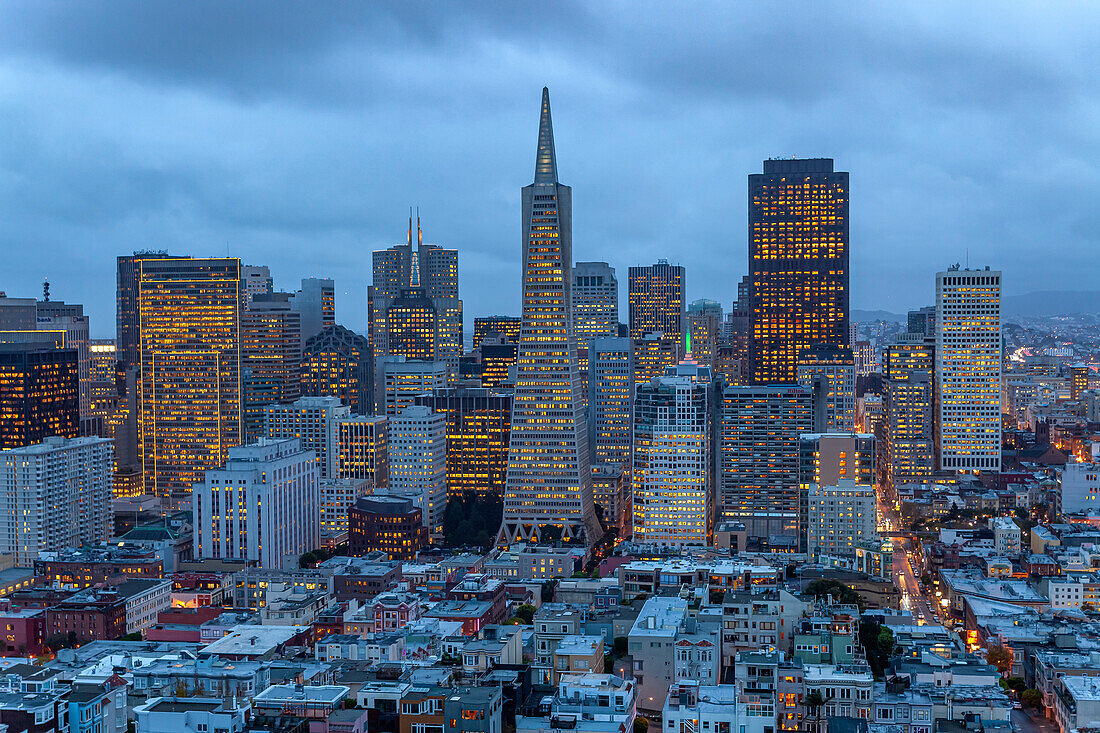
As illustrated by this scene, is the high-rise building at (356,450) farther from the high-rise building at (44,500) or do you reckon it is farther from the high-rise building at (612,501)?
the high-rise building at (44,500)

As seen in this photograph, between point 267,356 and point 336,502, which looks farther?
point 267,356

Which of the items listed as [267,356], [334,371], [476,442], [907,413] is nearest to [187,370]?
[267,356]

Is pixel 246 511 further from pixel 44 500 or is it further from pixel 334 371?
pixel 334 371

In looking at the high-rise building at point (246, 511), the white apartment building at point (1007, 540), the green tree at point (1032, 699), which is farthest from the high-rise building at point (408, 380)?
the green tree at point (1032, 699)

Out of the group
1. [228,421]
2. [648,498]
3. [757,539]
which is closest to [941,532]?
[757,539]

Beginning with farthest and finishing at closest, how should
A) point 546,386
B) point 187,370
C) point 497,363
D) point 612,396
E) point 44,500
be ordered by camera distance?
point 497,363 < point 187,370 < point 612,396 < point 546,386 < point 44,500
